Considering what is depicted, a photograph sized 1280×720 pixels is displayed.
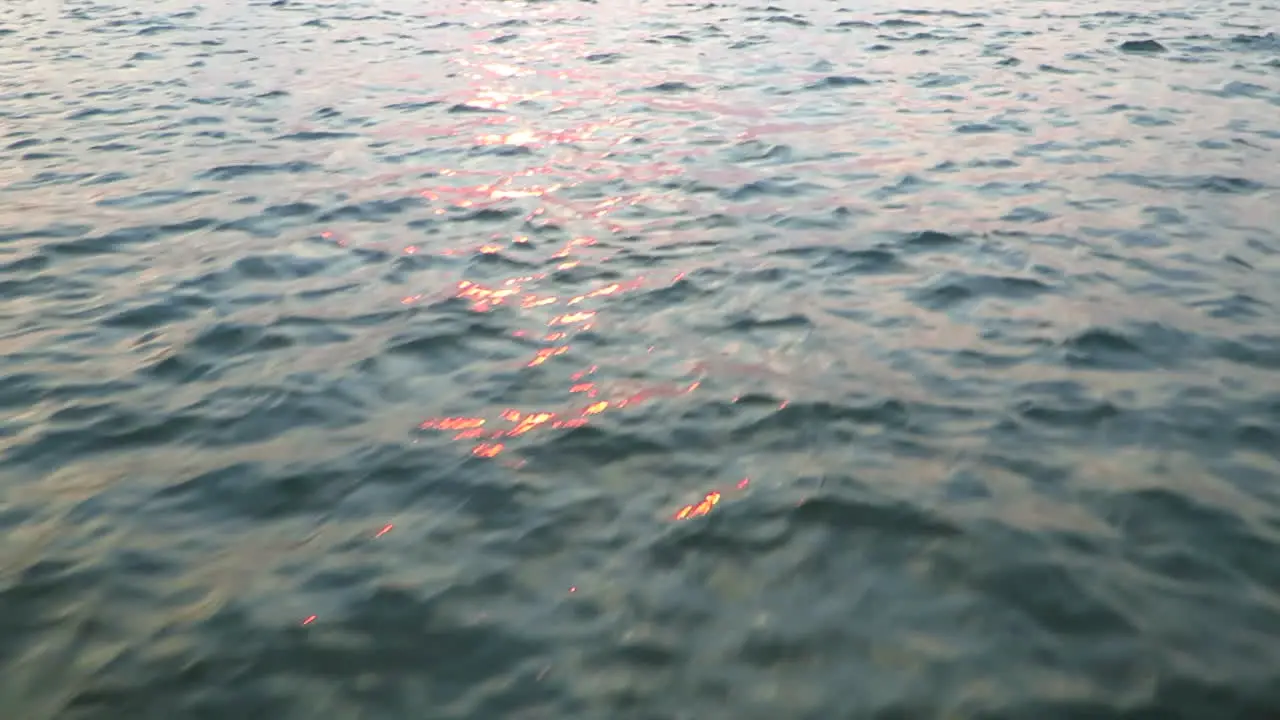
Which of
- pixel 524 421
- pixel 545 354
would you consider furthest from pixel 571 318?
pixel 524 421

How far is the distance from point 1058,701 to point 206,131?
15.6 m

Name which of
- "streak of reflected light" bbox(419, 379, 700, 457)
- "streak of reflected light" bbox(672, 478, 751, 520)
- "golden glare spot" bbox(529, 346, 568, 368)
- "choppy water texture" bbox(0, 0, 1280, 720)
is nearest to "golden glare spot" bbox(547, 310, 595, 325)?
"choppy water texture" bbox(0, 0, 1280, 720)

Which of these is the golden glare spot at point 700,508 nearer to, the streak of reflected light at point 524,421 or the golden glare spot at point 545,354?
the streak of reflected light at point 524,421

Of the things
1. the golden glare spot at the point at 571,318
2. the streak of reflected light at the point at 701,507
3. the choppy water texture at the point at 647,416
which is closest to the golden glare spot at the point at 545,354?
the choppy water texture at the point at 647,416

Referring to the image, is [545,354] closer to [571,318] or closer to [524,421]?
[571,318]

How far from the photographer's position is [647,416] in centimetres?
780

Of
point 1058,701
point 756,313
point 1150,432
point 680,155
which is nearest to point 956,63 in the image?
point 680,155

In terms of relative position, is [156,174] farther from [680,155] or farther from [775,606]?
[775,606]

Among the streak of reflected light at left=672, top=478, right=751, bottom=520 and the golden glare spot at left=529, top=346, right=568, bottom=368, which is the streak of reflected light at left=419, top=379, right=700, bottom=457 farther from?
the streak of reflected light at left=672, top=478, right=751, bottom=520

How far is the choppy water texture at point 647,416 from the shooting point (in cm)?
539

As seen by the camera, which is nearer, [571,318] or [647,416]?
[647,416]

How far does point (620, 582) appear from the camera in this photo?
236 inches

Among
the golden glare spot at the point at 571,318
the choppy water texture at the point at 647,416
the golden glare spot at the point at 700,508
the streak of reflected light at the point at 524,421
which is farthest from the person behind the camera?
the golden glare spot at the point at 571,318

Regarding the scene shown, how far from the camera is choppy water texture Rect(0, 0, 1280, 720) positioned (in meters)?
5.39
